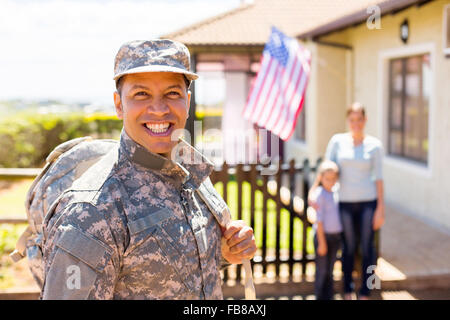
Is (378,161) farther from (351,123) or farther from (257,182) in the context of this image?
(257,182)

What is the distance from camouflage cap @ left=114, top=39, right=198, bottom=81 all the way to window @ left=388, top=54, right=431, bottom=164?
6.64 metres

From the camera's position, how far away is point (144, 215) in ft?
5.40

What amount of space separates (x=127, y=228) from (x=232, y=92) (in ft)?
47.0

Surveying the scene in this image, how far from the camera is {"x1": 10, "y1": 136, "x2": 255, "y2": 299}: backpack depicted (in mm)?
1951

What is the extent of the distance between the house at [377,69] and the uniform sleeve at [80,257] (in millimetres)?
5838

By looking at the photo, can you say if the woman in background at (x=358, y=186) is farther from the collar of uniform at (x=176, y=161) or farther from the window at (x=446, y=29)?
Result: the window at (x=446, y=29)

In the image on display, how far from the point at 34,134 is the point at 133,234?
1427 centimetres

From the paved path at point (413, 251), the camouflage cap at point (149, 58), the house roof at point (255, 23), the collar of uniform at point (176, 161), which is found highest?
the house roof at point (255, 23)

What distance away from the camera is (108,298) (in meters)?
1.54

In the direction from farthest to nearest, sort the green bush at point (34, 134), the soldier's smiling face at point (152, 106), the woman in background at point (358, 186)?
the green bush at point (34, 134) → the woman in background at point (358, 186) → the soldier's smiling face at point (152, 106)

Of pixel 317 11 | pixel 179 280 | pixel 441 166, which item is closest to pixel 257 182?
pixel 441 166

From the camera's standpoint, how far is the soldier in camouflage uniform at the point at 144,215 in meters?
1.49

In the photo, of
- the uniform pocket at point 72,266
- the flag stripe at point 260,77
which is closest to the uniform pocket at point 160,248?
the uniform pocket at point 72,266

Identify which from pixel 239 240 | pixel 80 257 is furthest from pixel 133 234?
pixel 239 240
